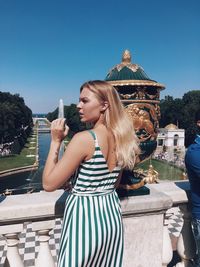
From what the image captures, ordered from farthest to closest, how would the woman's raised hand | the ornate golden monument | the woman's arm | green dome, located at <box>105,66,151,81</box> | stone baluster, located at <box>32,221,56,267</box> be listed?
green dome, located at <box>105,66,151,81</box>, the ornate golden monument, stone baluster, located at <box>32,221,56,267</box>, the woman's raised hand, the woman's arm

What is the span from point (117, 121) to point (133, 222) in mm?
1076

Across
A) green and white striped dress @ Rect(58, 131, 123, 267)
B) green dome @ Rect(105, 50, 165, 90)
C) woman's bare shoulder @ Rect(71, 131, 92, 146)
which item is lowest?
green and white striped dress @ Rect(58, 131, 123, 267)

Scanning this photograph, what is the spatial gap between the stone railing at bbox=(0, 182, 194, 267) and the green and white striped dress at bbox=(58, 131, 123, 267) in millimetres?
453

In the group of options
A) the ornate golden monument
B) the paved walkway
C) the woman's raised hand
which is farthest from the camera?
the paved walkway

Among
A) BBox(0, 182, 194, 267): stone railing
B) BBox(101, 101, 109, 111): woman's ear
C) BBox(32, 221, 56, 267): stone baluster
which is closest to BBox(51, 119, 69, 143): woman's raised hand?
BBox(101, 101, 109, 111): woman's ear

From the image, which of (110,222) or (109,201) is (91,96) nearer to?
(109,201)

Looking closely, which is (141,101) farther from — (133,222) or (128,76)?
(133,222)

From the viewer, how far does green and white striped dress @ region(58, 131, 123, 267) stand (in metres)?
1.87

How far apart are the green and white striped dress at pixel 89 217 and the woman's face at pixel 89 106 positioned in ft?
0.61

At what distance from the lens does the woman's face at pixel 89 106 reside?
1974mm

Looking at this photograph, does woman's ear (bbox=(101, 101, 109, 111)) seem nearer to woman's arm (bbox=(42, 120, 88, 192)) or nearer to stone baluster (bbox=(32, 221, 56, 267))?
woman's arm (bbox=(42, 120, 88, 192))

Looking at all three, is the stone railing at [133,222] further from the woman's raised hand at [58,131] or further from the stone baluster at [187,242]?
the woman's raised hand at [58,131]

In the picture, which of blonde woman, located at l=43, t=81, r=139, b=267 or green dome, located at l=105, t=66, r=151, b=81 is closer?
blonde woman, located at l=43, t=81, r=139, b=267

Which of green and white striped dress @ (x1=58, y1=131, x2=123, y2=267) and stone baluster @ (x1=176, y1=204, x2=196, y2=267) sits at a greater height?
green and white striped dress @ (x1=58, y1=131, x2=123, y2=267)
